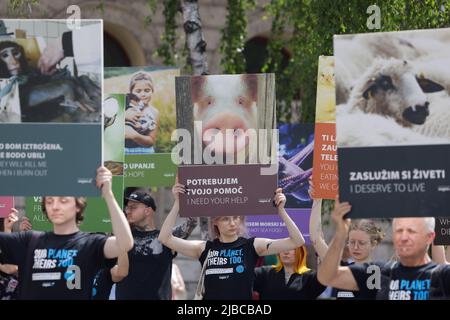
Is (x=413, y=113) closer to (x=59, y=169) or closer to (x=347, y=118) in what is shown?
(x=347, y=118)

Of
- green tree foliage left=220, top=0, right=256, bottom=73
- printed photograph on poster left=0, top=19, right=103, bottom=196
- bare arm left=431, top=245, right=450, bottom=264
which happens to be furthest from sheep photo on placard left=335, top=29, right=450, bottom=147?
green tree foliage left=220, top=0, right=256, bottom=73

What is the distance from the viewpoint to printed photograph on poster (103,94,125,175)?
10.5 meters

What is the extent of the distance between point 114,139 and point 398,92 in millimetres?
3143

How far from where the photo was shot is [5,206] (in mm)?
10828

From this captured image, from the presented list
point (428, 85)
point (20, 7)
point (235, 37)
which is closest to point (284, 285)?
point (428, 85)

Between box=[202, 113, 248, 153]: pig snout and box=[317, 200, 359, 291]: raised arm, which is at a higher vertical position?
box=[202, 113, 248, 153]: pig snout

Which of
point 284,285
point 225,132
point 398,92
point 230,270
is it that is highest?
point 398,92

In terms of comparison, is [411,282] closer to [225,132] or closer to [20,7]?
[225,132]

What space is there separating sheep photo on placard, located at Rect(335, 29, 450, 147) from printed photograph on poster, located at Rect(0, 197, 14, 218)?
11.9 ft

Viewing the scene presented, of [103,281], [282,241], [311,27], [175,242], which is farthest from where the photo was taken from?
[311,27]

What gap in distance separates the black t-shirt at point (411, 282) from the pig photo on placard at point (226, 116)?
183 cm

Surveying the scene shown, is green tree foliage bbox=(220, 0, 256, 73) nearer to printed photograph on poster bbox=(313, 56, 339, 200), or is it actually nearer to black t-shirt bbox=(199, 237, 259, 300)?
printed photograph on poster bbox=(313, 56, 339, 200)
